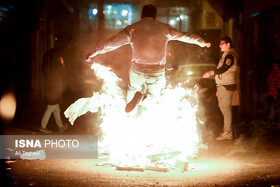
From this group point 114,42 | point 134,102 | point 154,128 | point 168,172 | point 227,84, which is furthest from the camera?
point 227,84

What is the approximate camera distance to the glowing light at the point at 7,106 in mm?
7414

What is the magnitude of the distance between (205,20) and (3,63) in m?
16.3

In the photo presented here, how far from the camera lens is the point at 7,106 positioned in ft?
24.7

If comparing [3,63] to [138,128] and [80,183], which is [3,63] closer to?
[138,128]

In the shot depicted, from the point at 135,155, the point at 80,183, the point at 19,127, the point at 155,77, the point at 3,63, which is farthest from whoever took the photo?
the point at 3,63

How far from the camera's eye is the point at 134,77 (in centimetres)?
725

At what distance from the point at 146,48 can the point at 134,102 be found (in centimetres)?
97

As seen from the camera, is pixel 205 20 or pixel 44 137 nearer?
pixel 44 137

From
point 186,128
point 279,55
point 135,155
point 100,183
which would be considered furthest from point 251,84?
point 100,183

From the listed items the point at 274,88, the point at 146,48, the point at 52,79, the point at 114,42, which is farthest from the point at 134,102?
the point at 274,88

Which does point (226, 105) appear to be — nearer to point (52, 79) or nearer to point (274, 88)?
point (274, 88)

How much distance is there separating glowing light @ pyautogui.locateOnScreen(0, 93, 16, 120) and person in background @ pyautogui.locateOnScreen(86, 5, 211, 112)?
1.74 metres

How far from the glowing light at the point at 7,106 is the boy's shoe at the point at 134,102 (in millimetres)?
2248

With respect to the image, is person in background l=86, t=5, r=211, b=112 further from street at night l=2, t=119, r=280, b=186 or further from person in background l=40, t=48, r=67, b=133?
person in background l=40, t=48, r=67, b=133
